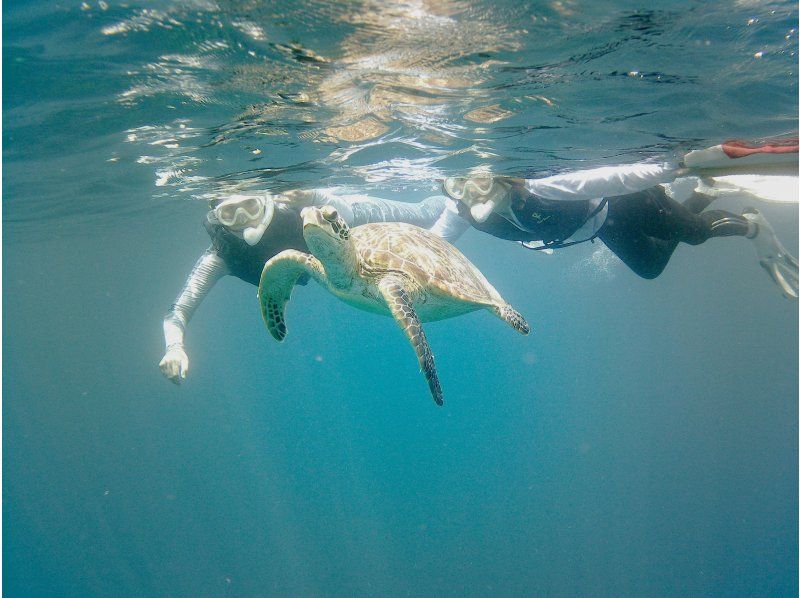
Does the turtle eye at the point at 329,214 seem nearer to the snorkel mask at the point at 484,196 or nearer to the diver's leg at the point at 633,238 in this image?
the snorkel mask at the point at 484,196

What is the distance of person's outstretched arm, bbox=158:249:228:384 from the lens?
19.2ft

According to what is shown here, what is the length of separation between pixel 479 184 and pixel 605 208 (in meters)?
2.24

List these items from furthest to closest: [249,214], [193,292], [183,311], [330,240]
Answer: [193,292], [183,311], [249,214], [330,240]

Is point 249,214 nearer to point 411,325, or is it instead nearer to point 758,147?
point 411,325

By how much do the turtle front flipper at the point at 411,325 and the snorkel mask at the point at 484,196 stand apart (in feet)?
7.92

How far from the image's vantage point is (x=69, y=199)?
13.3 metres

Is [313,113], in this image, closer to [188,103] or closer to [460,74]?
[188,103]

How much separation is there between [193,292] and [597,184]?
6.90m

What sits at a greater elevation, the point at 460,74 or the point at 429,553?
the point at 460,74

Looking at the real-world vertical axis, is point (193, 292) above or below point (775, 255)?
below

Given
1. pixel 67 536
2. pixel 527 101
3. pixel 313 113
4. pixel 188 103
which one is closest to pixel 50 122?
pixel 188 103

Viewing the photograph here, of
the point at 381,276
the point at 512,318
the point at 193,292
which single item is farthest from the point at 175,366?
the point at 512,318

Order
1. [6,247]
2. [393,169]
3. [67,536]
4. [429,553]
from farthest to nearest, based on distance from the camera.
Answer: [67,536] → [429,553] → [6,247] → [393,169]

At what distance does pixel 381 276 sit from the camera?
17.5 ft
